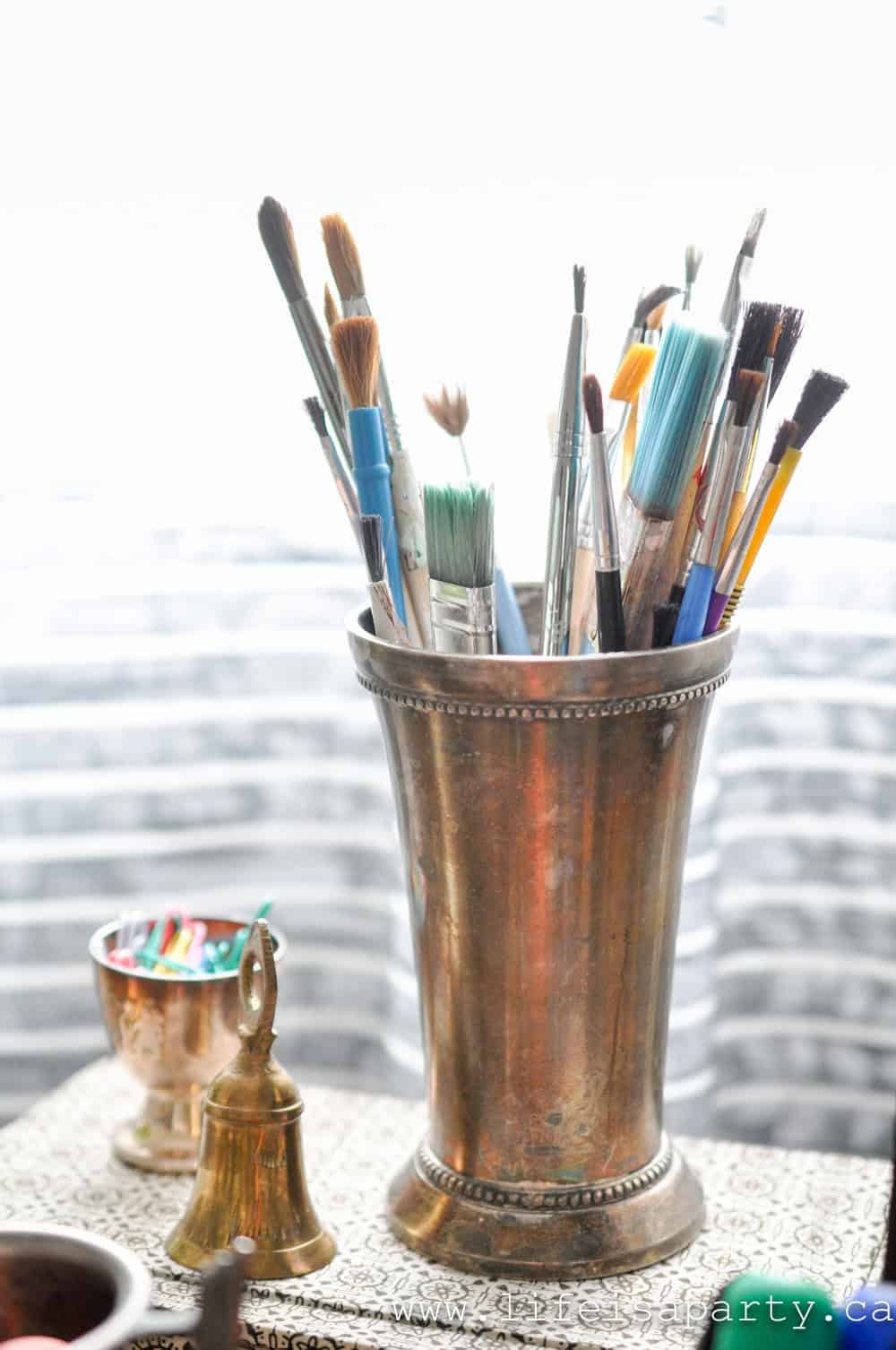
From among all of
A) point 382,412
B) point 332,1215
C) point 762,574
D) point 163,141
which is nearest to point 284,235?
point 382,412

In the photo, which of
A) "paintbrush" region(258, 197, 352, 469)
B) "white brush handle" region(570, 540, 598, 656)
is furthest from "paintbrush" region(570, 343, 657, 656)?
"paintbrush" region(258, 197, 352, 469)

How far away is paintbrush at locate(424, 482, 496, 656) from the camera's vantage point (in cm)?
65

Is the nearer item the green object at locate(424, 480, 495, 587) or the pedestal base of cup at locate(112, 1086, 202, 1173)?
the green object at locate(424, 480, 495, 587)

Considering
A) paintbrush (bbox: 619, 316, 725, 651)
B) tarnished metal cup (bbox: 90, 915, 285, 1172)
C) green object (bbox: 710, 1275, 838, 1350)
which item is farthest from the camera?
tarnished metal cup (bbox: 90, 915, 285, 1172)

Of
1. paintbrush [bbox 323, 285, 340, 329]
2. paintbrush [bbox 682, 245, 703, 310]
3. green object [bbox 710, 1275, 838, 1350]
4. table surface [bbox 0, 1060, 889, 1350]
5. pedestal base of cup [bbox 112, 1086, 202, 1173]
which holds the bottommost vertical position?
table surface [bbox 0, 1060, 889, 1350]

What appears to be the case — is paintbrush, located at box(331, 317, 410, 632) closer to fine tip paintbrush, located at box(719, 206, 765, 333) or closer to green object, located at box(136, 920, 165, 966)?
fine tip paintbrush, located at box(719, 206, 765, 333)

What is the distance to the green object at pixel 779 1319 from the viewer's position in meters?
0.51

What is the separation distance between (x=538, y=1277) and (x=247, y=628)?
1.26ft

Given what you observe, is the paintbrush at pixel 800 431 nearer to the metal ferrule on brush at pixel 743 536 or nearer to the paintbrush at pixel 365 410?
the metal ferrule on brush at pixel 743 536

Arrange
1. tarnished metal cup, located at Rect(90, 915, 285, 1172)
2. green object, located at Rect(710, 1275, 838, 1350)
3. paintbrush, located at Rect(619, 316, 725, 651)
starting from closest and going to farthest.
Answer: green object, located at Rect(710, 1275, 838, 1350)
paintbrush, located at Rect(619, 316, 725, 651)
tarnished metal cup, located at Rect(90, 915, 285, 1172)

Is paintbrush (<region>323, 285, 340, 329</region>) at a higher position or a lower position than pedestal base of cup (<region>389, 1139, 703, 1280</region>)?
higher

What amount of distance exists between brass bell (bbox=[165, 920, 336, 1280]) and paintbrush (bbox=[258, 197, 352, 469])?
216mm

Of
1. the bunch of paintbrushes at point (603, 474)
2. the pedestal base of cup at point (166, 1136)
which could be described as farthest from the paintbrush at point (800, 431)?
the pedestal base of cup at point (166, 1136)

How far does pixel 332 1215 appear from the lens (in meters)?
0.74
